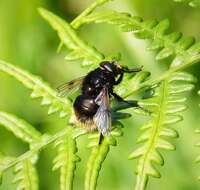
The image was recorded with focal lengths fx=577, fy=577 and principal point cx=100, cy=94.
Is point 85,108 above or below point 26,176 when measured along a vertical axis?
above

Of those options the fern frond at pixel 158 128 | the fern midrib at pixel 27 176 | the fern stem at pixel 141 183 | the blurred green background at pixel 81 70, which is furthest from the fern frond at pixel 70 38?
the blurred green background at pixel 81 70

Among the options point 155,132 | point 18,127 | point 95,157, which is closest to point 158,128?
point 155,132

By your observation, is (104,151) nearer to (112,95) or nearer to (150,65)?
(112,95)

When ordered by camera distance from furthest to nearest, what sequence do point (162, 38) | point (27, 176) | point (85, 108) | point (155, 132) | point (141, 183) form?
point (85, 108) < point (162, 38) < point (27, 176) < point (155, 132) < point (141, 183)

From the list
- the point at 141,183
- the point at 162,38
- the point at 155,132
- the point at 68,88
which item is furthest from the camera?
the point at 68,88

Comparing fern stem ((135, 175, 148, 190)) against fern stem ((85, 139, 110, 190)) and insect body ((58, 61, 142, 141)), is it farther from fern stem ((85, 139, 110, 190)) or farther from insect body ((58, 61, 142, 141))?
insect body ((58, 61, 142, 141))

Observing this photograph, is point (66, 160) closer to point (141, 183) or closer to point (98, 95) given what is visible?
point (141, 183)

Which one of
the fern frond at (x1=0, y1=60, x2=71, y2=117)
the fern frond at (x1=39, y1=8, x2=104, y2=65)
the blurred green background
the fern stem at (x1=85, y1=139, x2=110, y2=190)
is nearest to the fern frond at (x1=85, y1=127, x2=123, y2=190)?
the fern stem at (x1=85, y1=139, x2=110, y2=190)
